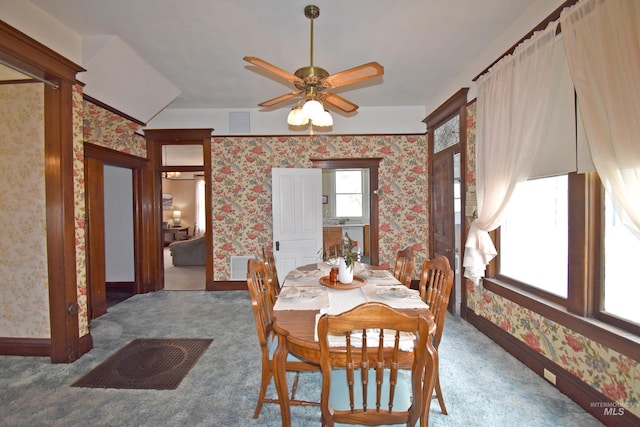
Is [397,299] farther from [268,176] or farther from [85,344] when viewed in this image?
[268,176]

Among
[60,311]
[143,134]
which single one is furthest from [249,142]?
[60,311]

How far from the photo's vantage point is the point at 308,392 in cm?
210

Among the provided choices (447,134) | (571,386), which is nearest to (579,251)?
(571,386)

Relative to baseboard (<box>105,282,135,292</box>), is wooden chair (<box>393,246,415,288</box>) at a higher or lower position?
higher

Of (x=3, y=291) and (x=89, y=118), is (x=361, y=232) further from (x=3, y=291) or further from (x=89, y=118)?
(x=3, y=291)

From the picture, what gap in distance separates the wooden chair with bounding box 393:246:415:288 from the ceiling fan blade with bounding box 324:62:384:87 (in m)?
1.57

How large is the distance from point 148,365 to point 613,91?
372cm

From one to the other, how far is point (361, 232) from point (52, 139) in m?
6.00

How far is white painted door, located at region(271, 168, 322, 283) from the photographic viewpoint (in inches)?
172

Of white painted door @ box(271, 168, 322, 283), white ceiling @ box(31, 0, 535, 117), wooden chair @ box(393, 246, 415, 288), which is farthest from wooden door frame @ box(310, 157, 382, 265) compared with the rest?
wooden chair @ box(393, 246, 415, 288)

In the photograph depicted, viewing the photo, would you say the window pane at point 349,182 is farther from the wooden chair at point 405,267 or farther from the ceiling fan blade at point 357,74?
the ceiling fan blade at point 357,74

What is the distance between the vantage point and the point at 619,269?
5.87ft

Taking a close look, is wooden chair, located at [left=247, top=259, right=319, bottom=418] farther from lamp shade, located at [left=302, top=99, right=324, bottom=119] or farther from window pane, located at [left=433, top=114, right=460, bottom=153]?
window pane, located at [left=433, top=114, right=460, bottom=153]

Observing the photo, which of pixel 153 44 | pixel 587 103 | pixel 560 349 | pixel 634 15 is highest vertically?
pixel 153 44
